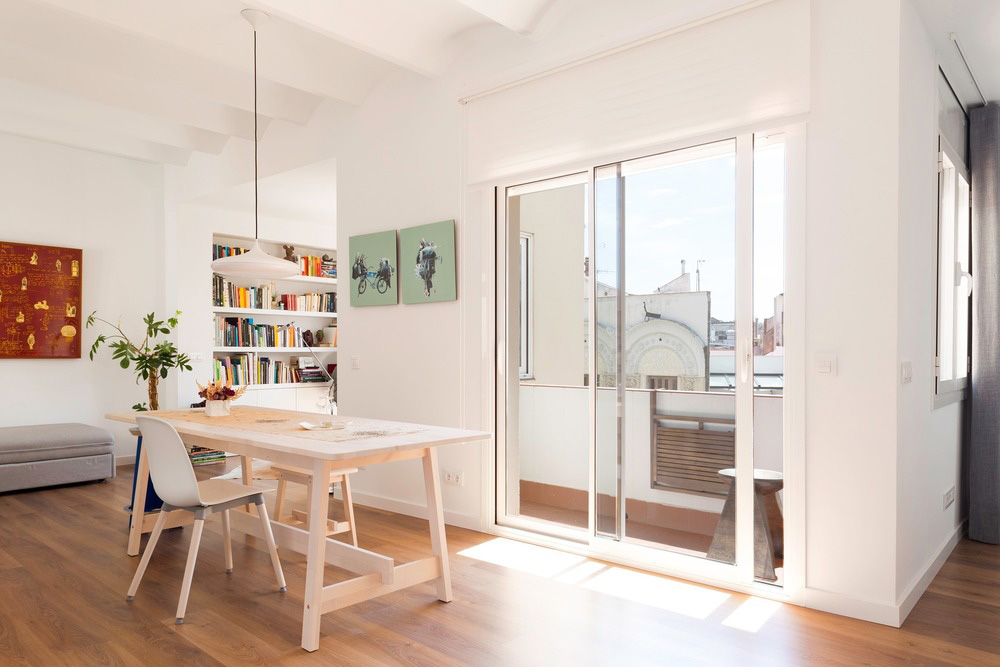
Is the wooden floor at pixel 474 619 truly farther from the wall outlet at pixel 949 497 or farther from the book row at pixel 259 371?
the book row at pixel 259 371

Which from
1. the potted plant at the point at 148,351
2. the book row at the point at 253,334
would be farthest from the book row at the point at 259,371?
the potted plant at the point at 148,351

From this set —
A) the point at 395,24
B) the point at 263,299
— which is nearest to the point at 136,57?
the point at 395,24

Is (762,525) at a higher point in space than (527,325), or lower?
lower

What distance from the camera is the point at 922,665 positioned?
231 cm

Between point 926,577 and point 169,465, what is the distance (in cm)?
346

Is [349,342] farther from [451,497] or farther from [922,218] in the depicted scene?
[922,218]

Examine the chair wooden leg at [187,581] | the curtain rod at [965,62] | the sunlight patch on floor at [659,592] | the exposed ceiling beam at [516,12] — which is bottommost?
the sunlight patch on floor at [659,592]

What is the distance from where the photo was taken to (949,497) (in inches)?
145

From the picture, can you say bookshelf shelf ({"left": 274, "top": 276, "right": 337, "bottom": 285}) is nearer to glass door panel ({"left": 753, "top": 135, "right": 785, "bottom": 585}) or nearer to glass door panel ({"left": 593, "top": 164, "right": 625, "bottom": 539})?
glass door panel ({"left": 593, "top": 164, "right": 625, "bottom": 539})

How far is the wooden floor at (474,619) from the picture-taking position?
2.42m

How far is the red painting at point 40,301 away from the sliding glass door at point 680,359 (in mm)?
4513

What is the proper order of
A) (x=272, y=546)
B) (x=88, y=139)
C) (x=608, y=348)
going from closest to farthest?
(x=272, y=546) → (x=608, y=348) → (x=88, y=139)

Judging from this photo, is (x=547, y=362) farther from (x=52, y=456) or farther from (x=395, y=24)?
(x=52, y=456)

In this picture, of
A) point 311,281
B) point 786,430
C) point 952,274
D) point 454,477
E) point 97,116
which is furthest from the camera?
point 311,281
